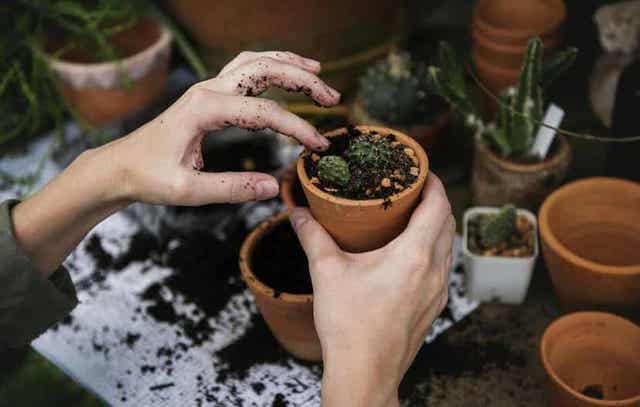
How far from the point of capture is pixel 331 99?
101 cm

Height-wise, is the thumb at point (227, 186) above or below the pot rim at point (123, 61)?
above

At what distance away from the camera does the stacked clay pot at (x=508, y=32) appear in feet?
5.48

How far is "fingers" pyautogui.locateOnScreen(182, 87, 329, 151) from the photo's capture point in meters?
0.94

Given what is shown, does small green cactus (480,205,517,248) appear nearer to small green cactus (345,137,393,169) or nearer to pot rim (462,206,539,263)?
pot rim (462,206,539,263)

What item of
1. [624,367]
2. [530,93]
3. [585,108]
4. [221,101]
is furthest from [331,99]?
[585,108]

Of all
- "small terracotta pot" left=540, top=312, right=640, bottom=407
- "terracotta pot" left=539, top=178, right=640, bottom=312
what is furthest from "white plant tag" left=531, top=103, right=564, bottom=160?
"small terracotta pot" left=540, top=312, right=640, bottom=407

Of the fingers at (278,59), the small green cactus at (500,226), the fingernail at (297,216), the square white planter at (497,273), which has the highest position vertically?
the fingers at (278,59)

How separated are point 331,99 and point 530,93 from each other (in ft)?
1.88

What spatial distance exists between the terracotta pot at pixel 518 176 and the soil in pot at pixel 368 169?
19.1 inches

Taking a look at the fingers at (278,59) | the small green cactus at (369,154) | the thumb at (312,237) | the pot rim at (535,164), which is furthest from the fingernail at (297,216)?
the pot rim at (535,164)

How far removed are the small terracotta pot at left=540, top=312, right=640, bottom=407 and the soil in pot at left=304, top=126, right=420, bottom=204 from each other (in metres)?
0.41

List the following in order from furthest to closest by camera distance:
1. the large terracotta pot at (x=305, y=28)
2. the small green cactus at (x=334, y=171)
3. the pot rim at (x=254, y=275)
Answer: the large terracotta pot at (x=305, y=28) < the pot rim at (x=254, y=275) < the small green cactus at (x=334, y=171)

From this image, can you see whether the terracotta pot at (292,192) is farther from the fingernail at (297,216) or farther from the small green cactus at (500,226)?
the small green cactus at (500,226)

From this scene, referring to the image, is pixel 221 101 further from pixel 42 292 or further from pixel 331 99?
pixel 42 292
